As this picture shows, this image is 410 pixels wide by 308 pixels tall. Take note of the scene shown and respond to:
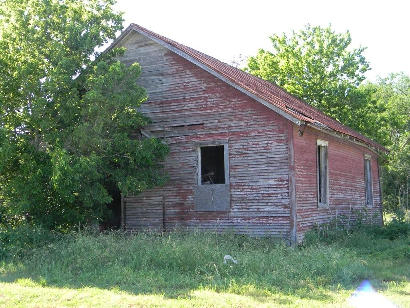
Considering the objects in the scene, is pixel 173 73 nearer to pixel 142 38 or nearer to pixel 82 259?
pixel 142 38

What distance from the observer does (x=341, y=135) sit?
52.0ft

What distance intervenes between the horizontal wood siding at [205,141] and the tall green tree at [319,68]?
14.5 meters

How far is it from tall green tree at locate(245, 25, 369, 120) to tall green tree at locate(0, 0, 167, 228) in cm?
1700

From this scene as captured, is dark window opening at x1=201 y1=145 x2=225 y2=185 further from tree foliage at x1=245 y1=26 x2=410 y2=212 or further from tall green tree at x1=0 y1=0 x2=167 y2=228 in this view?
tree foliage at x1=245 y1=26 x2=410 y2=212

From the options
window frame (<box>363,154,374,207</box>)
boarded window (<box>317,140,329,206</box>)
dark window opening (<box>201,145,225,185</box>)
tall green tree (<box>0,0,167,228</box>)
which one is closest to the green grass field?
tall green tree (<box>0,0,167,228</box>)

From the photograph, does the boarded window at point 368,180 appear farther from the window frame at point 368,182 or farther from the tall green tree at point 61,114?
the tall green tree at point 61,114

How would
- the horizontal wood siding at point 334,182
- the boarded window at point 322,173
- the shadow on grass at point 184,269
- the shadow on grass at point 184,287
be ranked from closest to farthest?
the shadow on grass at point 184,287 < the shadow on grass at point 184,269 < the horizontal wood siding at point 334,182 < the boarded window at point 322,173

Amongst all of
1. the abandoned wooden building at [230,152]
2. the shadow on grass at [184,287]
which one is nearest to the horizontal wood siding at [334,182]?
the abandoned wooden building at [230,152]

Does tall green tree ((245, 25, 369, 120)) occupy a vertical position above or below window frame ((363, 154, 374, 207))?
above

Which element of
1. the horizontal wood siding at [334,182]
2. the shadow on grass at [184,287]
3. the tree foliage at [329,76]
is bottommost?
the shadow on grass at [184,287]

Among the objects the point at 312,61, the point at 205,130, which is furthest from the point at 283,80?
the point at 205,130

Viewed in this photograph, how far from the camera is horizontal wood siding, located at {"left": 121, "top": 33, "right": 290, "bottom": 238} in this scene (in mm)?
13258

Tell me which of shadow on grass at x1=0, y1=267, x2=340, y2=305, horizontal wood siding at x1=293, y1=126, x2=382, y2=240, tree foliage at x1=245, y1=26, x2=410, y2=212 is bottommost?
shadow on grass at x1=0, y1=267, x2=340, y2=305

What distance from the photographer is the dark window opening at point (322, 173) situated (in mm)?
15467
